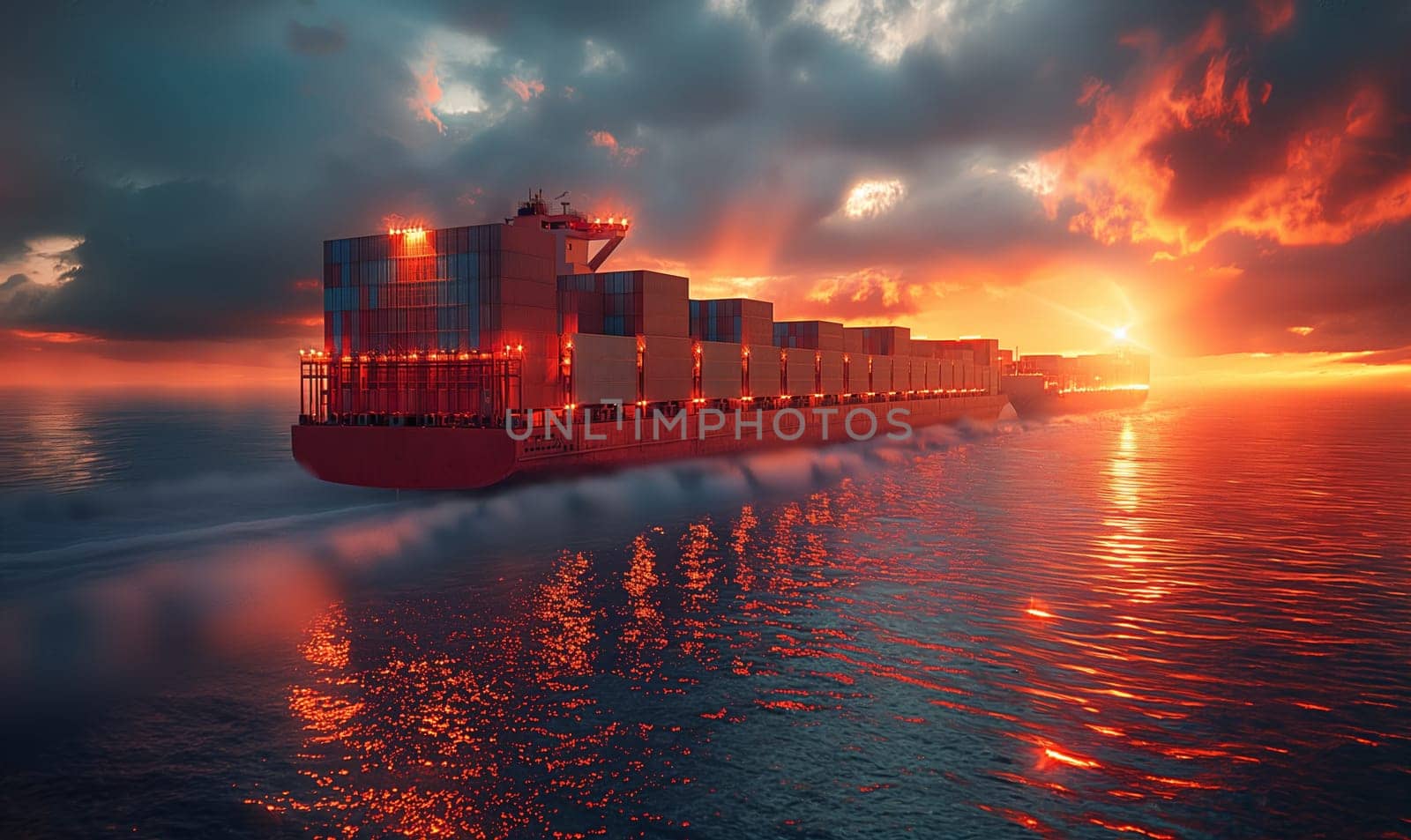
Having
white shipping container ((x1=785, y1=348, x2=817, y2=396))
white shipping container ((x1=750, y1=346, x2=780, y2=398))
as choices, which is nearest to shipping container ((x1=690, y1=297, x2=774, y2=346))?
white shipping container ((x1=750, y1=346, x2=780, y2=398))

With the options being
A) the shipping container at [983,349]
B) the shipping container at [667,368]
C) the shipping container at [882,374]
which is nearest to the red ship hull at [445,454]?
the shipping container at [667,368]

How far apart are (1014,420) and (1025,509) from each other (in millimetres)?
111446

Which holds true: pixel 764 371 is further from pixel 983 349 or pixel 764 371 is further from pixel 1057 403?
pixel 1057 403

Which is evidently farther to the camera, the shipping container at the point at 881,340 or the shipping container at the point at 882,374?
the shipping container at the point at 881,340

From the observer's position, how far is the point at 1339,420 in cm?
14925

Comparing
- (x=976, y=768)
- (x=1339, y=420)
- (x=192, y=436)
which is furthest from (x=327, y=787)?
(x=1339, y=420)

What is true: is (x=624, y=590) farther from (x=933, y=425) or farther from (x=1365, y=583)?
(x=933, y=425)

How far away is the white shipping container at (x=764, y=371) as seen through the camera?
77938 mm

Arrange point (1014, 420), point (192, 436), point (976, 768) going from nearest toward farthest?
point (976, 768) → point (192, 436) → point (1014, 420)

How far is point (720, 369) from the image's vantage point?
234ft

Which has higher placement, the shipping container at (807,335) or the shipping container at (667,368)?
the shipping container at (807,335)

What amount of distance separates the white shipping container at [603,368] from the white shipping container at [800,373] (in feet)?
99.4

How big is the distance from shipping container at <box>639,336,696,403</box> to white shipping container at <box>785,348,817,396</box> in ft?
67.5

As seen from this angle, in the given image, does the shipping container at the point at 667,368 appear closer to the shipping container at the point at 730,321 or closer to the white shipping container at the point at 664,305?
the white shipping container at the point at 664,305
